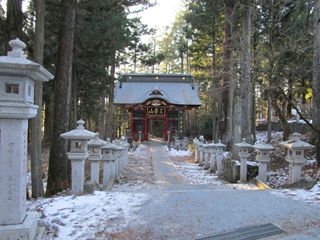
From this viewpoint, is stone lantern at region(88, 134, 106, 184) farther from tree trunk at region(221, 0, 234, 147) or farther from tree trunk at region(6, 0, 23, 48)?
tree trunk at region(221, 0, 234, 147)

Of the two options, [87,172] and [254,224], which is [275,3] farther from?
[87,172]

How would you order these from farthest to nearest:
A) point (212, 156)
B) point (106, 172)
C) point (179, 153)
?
1. point (179, 153)
2. point (212, 156)
3. point (106, 172)

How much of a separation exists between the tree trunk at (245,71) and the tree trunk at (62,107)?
6.51 metres

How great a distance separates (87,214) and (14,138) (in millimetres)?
1952

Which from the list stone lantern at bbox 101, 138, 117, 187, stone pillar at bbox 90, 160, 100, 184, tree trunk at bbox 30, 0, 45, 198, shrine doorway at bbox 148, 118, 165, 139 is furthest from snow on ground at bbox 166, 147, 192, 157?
stone pillar at bbox 90, 160, 100, 184

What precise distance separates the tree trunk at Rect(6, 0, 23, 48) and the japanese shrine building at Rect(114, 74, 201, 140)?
21844mm

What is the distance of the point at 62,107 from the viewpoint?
36.0 feet

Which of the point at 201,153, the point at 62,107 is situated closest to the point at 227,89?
the point at 201,153

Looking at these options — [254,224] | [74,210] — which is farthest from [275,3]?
[74,210]

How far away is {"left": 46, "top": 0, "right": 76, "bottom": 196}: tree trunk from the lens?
427 inches

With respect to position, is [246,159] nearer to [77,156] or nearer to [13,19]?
[77,156]

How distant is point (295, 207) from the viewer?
6148 millimetres

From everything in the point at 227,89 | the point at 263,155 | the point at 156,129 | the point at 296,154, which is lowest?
the point at 263,155

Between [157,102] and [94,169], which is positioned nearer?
[94,169]
